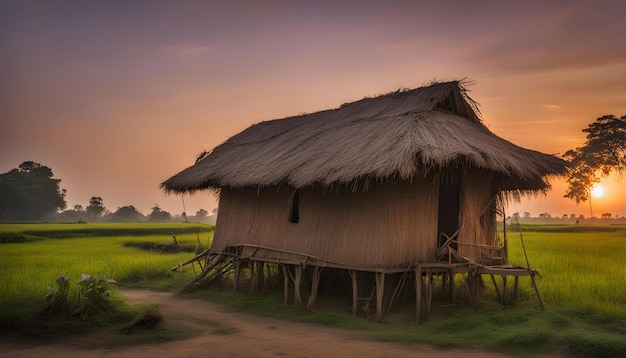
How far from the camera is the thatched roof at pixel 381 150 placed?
995 cm

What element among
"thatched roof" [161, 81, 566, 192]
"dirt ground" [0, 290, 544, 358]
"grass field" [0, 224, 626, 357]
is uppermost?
"thatched roof" [161, 81, 566, 192]

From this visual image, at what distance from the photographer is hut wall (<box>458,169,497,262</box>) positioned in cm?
1138

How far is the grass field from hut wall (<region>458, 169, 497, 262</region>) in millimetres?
1245

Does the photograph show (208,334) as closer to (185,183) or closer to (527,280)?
(185,183)

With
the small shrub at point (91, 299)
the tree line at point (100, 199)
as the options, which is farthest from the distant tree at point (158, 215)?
the small shrub at point (91, 299)

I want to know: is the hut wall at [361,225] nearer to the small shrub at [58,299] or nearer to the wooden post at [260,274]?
the wooden post at [260,274]

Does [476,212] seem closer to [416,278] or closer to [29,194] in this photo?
[416,278]

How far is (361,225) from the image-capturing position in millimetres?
10844

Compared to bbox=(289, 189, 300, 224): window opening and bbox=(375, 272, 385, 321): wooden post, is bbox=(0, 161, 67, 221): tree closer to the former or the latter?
bbox=(289, 189, 300, 224): window opening

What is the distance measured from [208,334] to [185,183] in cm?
708

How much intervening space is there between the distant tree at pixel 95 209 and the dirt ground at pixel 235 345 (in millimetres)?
76810

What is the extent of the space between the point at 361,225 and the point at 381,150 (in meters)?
1.70

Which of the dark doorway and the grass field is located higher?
the dark doorway

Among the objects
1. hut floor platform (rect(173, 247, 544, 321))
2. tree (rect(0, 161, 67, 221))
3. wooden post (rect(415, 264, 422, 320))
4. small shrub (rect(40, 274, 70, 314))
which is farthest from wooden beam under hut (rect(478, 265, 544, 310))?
tree (rect(0, 161, 67, 221))
